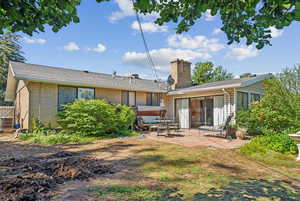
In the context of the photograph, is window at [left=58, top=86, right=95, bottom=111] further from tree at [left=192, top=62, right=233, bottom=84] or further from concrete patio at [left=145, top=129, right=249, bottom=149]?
tree at [left=192, top=62, right=233, bottom=84]

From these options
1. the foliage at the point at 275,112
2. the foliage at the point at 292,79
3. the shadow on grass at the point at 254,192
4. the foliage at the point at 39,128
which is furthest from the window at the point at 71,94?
the foliage at the point at 292,79

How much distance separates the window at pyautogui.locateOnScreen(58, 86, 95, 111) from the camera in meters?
11.1

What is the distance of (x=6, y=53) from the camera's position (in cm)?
2617

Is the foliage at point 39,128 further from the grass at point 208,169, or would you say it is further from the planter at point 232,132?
the planter at point 232,132

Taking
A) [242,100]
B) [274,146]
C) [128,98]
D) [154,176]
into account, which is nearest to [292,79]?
[242,100]

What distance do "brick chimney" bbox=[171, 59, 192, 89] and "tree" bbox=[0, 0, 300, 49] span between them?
12.8 meters

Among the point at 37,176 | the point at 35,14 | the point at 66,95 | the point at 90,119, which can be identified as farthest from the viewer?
the point at 66,95

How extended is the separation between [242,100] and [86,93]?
9509 millimetres

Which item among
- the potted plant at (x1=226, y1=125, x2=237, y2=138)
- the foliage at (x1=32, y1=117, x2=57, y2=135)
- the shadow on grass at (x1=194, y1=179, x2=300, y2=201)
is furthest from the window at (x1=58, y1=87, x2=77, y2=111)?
the shadow on grass at (x1=194, y1=179, x2=300, y2=201)

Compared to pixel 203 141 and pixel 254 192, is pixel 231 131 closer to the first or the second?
pixel 203 141

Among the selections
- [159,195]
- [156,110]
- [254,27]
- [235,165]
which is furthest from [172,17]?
[156,110]

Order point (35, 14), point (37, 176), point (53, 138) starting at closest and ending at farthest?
1. point (35, 14)
2. point (37, 176)
3. point (53, 138)

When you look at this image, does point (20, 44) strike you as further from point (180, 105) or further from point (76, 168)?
point (76, 168)

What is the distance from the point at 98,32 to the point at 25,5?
27.7 feet
